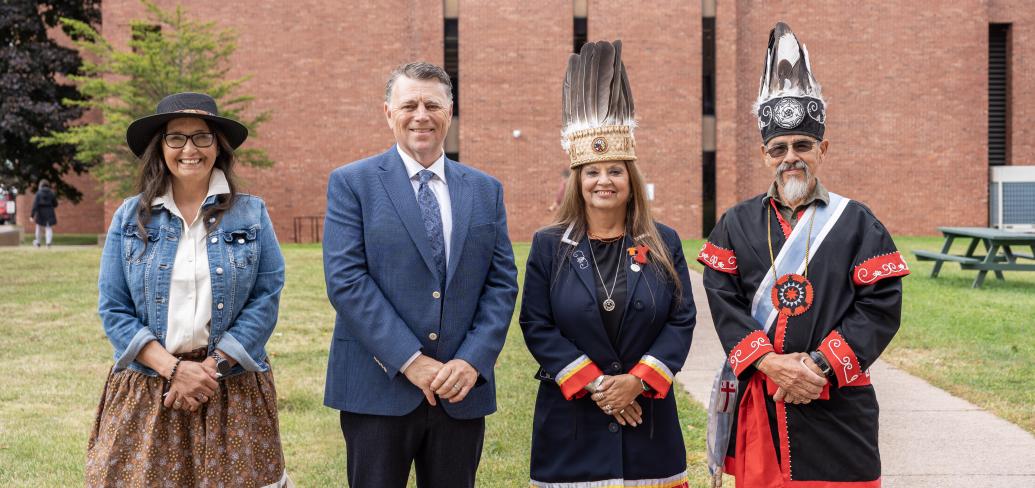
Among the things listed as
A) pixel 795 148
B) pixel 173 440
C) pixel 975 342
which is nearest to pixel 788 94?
pixel 795 148

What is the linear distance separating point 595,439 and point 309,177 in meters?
24.9

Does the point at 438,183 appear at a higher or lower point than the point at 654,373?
higher

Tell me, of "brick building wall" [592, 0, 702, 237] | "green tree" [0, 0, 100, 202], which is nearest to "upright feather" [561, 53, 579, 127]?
"brick building wall" [592, 0, 702, 237]

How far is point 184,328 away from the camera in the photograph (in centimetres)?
310

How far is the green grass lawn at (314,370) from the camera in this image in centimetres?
500

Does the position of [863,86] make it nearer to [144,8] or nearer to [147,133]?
[144,8]

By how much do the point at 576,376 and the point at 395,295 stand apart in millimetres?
735

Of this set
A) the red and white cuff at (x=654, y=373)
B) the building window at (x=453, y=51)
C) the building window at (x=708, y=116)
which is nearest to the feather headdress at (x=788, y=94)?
the red and white cuff at (x=654, y=373)

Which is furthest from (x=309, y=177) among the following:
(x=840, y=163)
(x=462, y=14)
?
(x=840, y=163)

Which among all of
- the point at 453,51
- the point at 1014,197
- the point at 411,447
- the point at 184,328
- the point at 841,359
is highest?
the point at 453,51

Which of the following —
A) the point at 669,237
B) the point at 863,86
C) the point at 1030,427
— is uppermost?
the point at 863,86

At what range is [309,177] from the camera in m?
27.0

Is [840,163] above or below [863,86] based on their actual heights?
below

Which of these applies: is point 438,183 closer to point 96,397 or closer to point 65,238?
point 96,397
